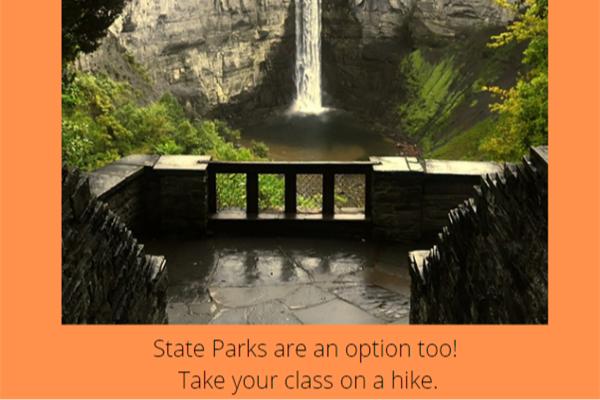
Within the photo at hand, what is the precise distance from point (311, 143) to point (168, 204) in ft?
69.4

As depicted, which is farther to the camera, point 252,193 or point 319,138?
point 319,138

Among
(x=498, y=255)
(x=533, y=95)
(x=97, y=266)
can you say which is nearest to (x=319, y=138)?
(x=533, y=95)

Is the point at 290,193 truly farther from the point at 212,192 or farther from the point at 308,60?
the point at 308,60

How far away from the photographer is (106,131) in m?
17.5

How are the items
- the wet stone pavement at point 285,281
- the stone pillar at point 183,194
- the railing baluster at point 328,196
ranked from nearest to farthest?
1. the wet stone pavement at point 285,281
2. the stone pillar at point 183,194
3. the railing baluster at point 328,196

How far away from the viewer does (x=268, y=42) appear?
33.4 metres

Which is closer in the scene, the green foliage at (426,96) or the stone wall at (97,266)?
the stone wall at (97,266)

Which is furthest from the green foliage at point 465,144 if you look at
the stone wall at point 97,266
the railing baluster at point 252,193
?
the stone wall at point 97,266

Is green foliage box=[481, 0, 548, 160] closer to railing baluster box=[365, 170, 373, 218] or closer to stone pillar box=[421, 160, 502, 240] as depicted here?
stone pillar box=[421, 160, 502, 240]

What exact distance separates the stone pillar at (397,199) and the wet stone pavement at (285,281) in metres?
0.17

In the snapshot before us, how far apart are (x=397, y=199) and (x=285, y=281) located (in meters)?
1.60

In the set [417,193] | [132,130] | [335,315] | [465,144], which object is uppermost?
[417,193]

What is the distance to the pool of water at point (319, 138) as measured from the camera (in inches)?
1044

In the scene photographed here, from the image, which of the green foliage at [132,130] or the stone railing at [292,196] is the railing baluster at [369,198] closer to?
the stone railing at [292,196]
